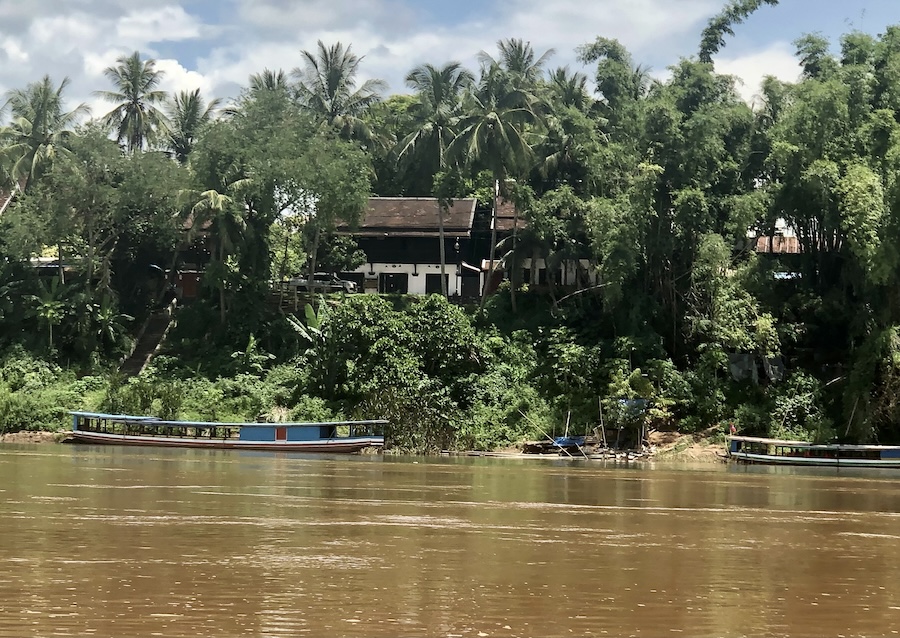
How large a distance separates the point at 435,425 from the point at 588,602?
27.2 meters

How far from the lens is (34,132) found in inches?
2005

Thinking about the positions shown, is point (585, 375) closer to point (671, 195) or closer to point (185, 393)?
point (671, 195)

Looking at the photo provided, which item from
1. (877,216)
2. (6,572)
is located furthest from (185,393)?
(6,572)

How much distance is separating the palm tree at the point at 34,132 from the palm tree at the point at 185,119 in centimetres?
657

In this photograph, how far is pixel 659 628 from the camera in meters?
8.38

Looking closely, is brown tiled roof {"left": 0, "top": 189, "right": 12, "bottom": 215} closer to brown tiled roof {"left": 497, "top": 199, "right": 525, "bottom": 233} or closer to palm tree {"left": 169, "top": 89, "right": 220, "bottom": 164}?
palm tree {"left": 169, "top": 89, "right": 220, "bottom": 164}

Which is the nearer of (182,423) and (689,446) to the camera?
(182,423)

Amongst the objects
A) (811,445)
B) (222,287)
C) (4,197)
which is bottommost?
(811,445)

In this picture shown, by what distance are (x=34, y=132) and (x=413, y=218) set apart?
17995 millimetres

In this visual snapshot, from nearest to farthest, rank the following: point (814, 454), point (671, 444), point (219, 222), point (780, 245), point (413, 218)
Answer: point (814, 454) < point (671, 444) < point (219, 222) < point (780, 245) < point (413, 218)

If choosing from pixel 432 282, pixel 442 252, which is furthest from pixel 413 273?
pixel 442 252

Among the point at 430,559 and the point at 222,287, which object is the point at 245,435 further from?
the point at 430,559

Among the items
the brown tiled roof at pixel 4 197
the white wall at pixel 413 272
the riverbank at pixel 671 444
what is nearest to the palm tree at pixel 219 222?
the white wall at pixel 413 272

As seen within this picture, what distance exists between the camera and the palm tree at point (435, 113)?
49438 millimetres
